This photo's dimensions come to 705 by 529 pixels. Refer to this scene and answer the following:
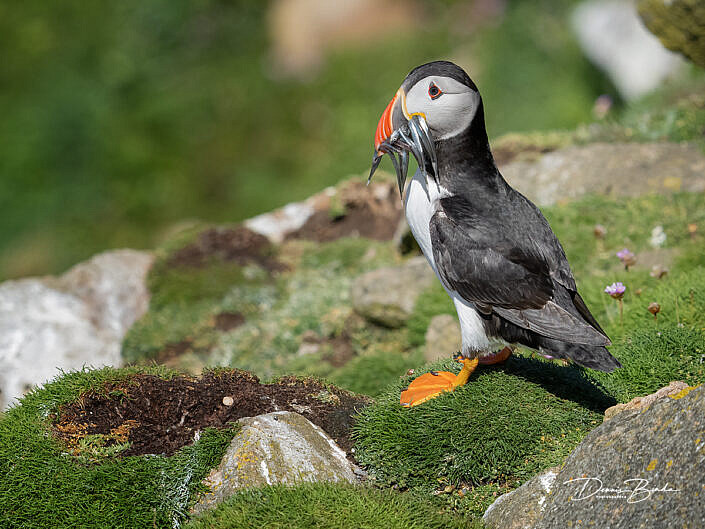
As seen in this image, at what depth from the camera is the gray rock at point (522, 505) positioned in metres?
4.23

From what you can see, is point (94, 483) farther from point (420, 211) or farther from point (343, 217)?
point (343, 217)

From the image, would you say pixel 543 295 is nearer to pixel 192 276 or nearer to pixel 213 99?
pixel 192 276

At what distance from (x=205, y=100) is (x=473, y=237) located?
526 inches

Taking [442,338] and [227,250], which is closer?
[442,338]

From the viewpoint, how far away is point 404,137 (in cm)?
509

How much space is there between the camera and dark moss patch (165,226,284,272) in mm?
10688

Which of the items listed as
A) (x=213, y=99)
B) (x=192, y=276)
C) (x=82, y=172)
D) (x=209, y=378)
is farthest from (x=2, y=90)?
(x=209, y=378)

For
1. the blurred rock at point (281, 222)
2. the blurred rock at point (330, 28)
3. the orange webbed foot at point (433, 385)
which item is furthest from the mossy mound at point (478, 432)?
the blurred rock at point (330, 28)

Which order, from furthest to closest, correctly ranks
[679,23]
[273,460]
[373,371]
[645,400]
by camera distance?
[679,23]
[373,371]
[273,460]
[645,400]

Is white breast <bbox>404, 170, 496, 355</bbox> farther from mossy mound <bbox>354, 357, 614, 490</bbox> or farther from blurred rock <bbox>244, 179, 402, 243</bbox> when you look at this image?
blurred rock <bbox>244, 179, 402, 243</bbox>

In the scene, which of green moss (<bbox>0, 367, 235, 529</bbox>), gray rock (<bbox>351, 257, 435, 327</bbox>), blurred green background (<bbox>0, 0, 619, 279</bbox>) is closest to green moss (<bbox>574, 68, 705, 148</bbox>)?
blurred green background (<bbox>0, 0, 619, 279</bbox>)

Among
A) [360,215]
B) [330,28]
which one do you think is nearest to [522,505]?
→ [360,215]

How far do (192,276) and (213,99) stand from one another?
8.01m
